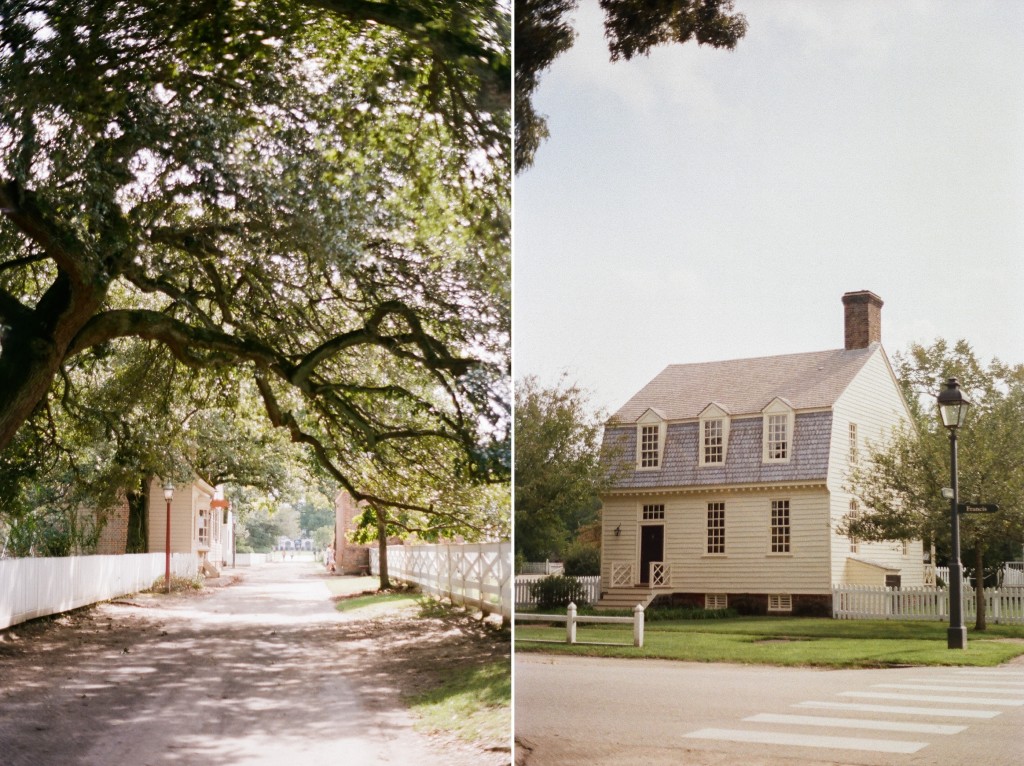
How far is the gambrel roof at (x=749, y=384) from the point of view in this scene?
3693 mm

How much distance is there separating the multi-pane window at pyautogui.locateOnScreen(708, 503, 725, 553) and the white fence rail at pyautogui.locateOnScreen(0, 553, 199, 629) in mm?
1701

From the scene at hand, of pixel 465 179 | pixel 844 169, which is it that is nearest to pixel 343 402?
pixel 465 179

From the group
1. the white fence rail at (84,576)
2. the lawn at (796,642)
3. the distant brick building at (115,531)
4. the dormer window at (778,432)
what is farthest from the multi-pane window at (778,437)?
the distant brick building at (115,531)

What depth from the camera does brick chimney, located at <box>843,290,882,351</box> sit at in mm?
3723

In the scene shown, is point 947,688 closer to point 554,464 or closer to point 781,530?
point 781,530

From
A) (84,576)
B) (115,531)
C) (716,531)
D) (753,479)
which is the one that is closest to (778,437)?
(753,479)

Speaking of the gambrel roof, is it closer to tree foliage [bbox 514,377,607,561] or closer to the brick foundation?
tree foliage [bbox 514,377,607,561]

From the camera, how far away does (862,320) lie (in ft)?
12.3

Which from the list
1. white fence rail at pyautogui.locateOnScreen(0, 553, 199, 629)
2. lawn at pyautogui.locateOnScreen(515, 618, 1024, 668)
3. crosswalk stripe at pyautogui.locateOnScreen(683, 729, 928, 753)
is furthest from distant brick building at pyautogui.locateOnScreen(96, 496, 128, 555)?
crosswalk stripe at pyautogui.locateOnScreen(683, 729, 928, 753)

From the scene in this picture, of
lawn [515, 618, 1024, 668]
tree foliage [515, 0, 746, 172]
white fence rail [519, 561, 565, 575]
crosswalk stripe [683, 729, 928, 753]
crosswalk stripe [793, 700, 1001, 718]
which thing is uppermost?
tree foliage [515, 0, 746, 172]

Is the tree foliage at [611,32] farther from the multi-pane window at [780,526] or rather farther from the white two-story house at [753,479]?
the multi-pane window at [780,526]

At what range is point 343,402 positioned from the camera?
3.72 metres

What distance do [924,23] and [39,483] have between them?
123 inches

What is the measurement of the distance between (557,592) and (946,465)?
4.95 feet
